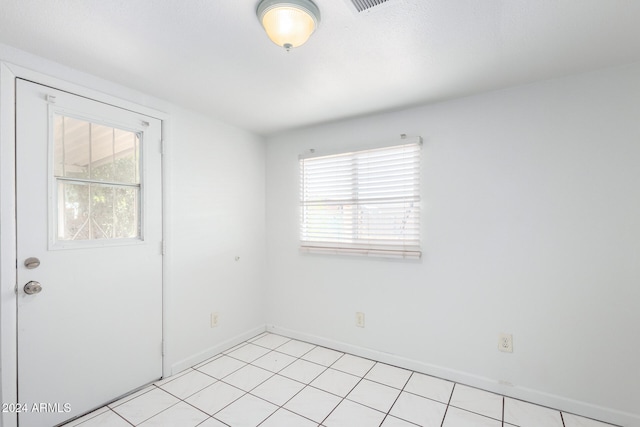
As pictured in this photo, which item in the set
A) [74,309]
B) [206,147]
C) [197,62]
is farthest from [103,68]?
[74,309]

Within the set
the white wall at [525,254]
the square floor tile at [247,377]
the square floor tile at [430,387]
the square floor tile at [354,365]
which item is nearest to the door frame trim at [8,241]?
the square floor tile at [247,377]

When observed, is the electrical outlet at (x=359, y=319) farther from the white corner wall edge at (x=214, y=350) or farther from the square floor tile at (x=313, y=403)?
the white corner wall edge at (x=214, y=350)

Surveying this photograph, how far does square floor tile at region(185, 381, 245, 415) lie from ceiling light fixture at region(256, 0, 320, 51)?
236 centimetres

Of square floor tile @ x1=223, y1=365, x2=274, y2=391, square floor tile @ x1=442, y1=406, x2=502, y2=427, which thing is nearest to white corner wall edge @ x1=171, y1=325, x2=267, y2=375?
square floor tile @ x1=223, y1=365, x2=274, y2=391

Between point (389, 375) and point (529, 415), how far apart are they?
0.98 m

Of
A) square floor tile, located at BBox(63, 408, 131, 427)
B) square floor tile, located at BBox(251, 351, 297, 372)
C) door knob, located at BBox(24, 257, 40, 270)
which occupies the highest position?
door knob, located at BBox(24, 257, 40, 270)

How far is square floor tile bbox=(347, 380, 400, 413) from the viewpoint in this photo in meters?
2.16

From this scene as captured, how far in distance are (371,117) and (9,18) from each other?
2.46 m

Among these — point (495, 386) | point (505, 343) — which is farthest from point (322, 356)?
point (505, 343)

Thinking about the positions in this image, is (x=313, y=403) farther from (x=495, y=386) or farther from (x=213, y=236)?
(x=213, y=236)

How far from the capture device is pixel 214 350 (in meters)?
2.94

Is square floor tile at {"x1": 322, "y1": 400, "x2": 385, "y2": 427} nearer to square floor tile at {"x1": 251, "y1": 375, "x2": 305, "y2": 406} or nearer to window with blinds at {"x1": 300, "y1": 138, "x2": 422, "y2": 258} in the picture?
square floor tile at {"x1": 251, "y1": 375, "x2": 305, "y2": 406}

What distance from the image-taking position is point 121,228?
89.4 inches

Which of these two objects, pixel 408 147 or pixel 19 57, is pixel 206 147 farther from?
pixel 408 147
